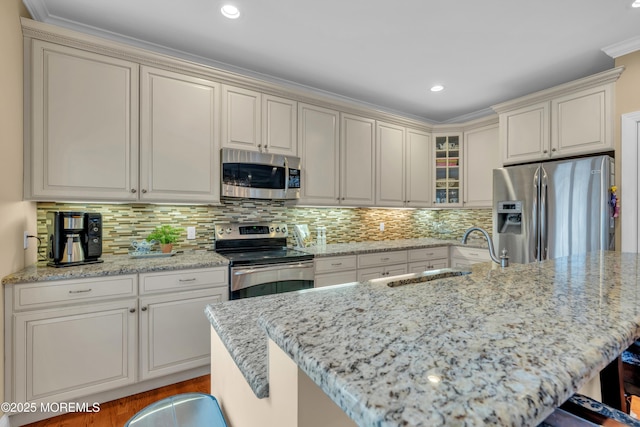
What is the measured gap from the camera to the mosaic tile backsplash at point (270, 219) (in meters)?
2.37

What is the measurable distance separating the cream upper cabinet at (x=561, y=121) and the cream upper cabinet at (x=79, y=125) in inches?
143

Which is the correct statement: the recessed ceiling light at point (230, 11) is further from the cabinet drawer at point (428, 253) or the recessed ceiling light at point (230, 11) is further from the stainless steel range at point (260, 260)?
the cabinet drawer at point (428, 253)

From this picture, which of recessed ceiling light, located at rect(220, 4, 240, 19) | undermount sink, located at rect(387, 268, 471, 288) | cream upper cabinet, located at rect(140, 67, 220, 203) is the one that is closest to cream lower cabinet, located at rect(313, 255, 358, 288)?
cream upper cabinet, located at rect(140, 67, 220, 203)

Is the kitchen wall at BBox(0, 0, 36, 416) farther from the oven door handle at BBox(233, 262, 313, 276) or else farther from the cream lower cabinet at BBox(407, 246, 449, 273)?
the cream lower cabinet at BBox(407, 246, 449, 273)

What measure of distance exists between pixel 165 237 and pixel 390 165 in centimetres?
254

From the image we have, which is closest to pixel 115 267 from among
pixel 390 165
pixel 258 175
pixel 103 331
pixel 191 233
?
pixel 103 331

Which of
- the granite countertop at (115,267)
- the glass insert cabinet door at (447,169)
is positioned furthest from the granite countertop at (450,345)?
the glass insert cabinet door at (447,169)

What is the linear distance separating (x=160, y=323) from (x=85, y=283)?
0.53 m

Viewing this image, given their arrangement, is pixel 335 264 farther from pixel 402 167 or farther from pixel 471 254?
pixel 471 254

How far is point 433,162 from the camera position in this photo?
156 inches

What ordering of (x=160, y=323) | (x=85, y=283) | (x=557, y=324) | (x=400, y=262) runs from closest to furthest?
(x=557, y=324) → (x=85, y=283) → (x=160, y=323) → (x=400, y=262)

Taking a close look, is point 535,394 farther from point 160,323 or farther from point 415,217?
point 415,217

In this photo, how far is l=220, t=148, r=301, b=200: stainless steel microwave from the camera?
2564 millimetres

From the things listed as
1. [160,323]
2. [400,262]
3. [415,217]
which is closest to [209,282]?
[160,323]
